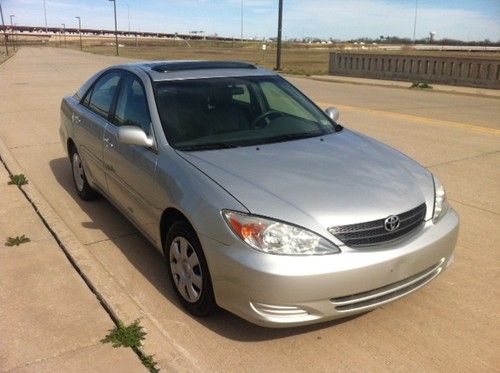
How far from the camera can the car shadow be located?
306 centimetres

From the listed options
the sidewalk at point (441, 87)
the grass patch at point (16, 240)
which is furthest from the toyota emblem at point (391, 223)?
the sidewalk at point (441, 87)

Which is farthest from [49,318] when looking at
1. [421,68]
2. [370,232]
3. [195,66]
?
[421,68]

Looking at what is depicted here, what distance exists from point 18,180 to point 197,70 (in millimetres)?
3190

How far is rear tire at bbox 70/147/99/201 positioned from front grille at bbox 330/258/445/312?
11.1ft

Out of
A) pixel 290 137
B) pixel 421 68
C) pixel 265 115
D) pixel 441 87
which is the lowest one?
pixel 441 87

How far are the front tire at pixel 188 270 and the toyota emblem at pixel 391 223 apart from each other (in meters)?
1.05

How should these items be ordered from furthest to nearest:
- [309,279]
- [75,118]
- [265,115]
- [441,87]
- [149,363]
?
[441,87] → [75,118] → [265,115] → [149,363] → [309,279]

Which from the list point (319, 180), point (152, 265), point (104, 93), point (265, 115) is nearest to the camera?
point (319, 180)

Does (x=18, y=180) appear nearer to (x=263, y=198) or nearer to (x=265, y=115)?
(x=265, y=115)

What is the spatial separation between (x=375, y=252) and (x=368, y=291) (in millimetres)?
226

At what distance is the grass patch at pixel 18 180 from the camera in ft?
20.1

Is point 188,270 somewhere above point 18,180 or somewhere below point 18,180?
above

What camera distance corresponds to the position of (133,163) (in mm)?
3820

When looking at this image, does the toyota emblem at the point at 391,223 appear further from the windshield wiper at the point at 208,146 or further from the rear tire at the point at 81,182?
the rear tire at the point at 81,182
